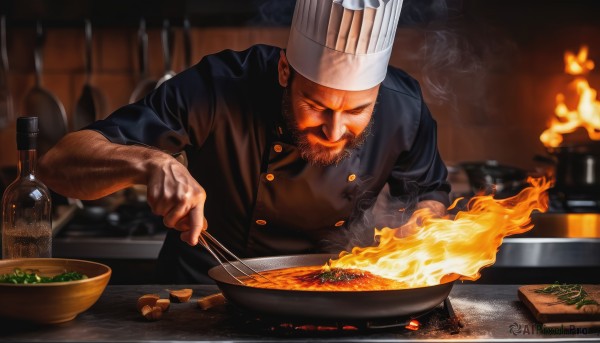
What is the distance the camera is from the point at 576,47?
14.6ft

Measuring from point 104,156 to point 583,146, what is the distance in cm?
295

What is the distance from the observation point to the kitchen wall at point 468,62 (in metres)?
4.36

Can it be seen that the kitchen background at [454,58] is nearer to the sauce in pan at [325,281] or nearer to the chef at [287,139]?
the chef at [287,139]

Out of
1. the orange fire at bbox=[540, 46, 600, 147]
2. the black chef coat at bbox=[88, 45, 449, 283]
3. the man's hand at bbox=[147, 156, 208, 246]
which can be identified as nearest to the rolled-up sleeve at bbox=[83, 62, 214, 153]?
the black chef coat at bbox=[88, 45, 449, 283]

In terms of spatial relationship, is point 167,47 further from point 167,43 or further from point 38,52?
point 38,52

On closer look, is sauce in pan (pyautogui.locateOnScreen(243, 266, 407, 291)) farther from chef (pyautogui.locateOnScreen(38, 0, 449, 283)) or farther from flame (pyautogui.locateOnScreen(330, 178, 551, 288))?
chef (pyautogui.locateOnScreen(38, 0, 449, 283))

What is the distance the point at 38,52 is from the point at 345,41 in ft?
8.33

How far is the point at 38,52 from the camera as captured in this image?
432cm

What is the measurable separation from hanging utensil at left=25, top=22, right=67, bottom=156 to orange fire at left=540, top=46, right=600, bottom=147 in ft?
8.79

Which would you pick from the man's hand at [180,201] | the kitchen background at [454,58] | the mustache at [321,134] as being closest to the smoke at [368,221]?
the mustache at [321,134]

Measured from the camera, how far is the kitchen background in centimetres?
432

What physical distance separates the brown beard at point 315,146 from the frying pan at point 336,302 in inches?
25.7

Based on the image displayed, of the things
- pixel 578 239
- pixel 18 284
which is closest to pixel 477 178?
pixel 578 239

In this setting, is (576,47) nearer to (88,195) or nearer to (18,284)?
(88,195)
